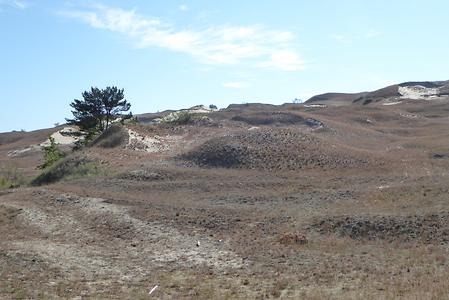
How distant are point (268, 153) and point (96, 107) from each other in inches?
1045

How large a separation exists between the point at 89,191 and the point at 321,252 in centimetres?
1584

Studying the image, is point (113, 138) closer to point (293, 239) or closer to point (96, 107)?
point (96, 107)

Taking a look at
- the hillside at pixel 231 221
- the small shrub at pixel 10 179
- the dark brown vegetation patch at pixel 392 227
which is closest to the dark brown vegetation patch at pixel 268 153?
the hillside at pixel 231 221

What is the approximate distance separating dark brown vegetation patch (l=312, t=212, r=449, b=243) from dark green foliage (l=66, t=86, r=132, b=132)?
41.6 m

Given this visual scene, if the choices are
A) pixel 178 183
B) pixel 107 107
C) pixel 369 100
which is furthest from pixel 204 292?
pixel 369 100

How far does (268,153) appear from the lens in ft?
133

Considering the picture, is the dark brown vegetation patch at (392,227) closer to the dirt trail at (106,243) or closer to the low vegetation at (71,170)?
the dirt trail at (106,243)

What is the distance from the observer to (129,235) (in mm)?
21672

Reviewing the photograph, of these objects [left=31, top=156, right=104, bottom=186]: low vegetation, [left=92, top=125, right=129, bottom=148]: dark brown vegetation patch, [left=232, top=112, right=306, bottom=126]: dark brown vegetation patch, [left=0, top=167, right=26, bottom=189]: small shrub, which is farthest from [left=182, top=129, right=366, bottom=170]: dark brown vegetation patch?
[left=232, top=112, right=306, bottom=126]: dark brown vegetation patch

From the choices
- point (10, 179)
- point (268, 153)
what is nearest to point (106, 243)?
point (268, 153)

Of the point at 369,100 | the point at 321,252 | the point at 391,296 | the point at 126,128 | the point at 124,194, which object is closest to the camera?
the point at 391,296

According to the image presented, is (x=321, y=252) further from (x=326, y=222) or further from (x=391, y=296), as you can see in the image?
(x=391, y=296)

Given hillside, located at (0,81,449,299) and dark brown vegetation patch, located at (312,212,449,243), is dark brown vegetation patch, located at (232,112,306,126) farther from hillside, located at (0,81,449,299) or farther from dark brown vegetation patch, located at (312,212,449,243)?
dark brown vegetation patch, located at (312,212,449,243)

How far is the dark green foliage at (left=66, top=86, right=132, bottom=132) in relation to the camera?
2319 inches
